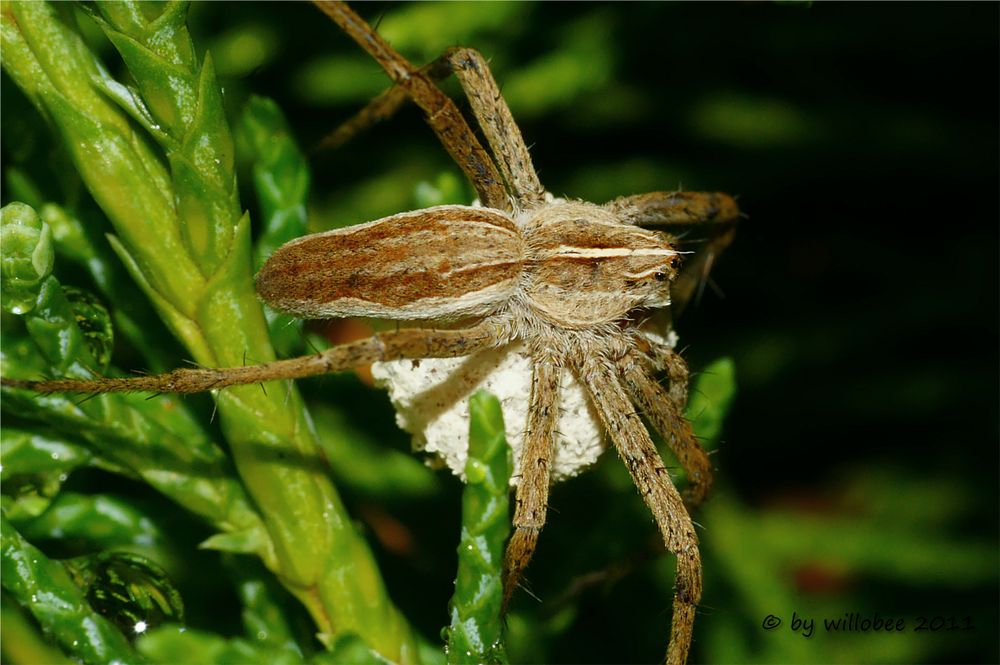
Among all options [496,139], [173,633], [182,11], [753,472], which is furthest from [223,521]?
[753,472]

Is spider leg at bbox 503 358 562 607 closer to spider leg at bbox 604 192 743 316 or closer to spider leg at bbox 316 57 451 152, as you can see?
spider leg at bbox 604 192 743 316

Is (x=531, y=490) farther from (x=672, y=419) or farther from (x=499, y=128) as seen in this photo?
(x=499, y=128)

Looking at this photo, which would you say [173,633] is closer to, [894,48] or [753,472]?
[753,472]

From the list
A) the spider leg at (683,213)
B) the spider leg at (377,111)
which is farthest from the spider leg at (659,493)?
the spider leg at (377,111)

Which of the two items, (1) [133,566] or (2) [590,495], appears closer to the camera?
(1) [133,566]

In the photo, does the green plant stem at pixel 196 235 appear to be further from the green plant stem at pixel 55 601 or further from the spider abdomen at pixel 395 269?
the green plant stem at pixel 55 601

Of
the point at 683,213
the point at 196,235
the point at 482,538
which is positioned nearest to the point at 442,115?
the point at 683,213
